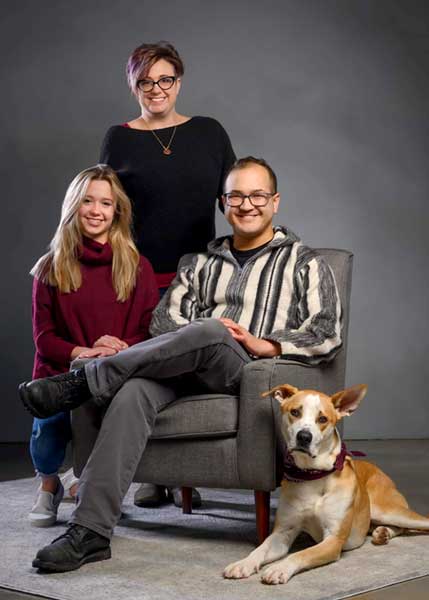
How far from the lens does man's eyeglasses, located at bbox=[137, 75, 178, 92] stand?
Answer: 11.4 feet

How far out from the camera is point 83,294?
3.31m

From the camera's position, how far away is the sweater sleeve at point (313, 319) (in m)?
2.93

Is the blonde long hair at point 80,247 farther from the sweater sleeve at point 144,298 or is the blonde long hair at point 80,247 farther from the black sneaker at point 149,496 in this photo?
the black sneaker at point 149,496

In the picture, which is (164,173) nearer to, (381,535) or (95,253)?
(95,253)

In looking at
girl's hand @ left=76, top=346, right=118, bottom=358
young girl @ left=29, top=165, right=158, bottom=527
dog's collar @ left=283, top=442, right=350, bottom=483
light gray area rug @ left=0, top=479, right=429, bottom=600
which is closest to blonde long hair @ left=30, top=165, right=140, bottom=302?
young girl @ left=29, top=165, right=158, bottom=527

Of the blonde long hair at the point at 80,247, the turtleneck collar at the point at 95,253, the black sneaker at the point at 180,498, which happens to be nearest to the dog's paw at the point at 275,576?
the black sneaker at the point at 180,498

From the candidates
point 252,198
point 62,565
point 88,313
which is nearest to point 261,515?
Result: point 62,565

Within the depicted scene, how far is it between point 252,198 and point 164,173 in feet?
1.57

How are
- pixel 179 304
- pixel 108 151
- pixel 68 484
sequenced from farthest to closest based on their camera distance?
pixel 68 484
pixel 108 151
pixel 179 304

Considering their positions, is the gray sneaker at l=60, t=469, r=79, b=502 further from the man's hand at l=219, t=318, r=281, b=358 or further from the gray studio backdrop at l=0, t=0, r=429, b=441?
the gray studio backdrop at l=0, t=0, r=429, b=441

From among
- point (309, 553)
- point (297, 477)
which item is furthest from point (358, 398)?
point (309, 553)

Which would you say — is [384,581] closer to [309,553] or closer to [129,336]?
[309,553]

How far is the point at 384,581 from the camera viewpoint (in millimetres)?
2428

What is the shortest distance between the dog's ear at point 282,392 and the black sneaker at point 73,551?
0.62m
